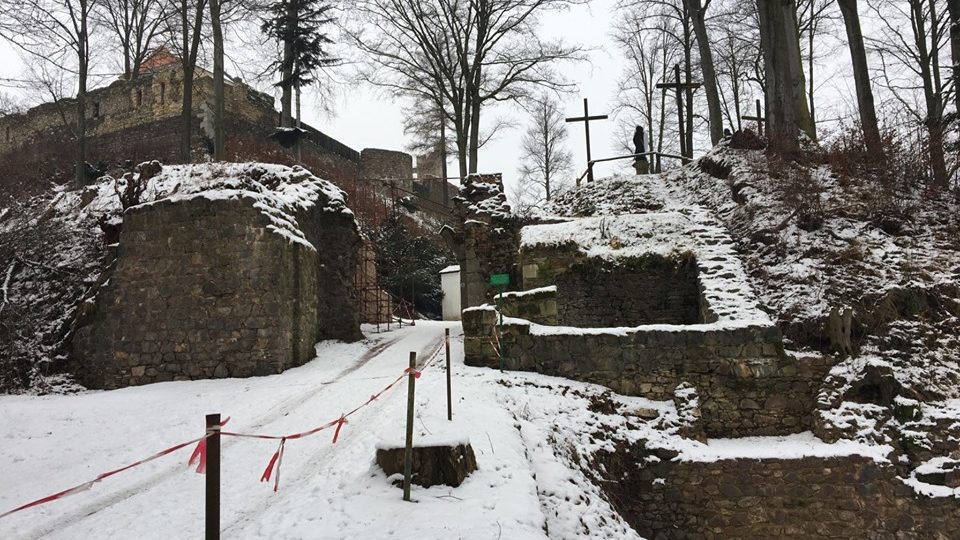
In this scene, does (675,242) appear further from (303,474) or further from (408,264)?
(408,264)

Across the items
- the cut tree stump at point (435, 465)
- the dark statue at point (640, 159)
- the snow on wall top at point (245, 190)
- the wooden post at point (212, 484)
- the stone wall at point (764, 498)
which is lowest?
the stone wall at point (764, 498)

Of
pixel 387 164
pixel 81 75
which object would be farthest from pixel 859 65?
pixel 387 164

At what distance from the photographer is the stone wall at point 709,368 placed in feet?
23.4

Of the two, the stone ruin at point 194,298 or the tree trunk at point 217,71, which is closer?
the stone ruin at point 194,298

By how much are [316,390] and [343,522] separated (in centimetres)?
491

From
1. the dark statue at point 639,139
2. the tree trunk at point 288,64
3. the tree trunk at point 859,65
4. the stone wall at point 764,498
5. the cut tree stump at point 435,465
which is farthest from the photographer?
the tree trunk at point 288,64

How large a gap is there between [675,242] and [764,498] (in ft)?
19.5

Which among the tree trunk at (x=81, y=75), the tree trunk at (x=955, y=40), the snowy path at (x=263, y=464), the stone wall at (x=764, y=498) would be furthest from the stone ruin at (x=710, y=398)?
the tree trunk at (x=81, y=75)

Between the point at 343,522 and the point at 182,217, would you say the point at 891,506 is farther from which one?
the point at 182,217

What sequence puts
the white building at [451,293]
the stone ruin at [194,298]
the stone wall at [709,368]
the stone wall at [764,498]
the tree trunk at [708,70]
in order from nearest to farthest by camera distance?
1. the stone wall at [764,498]
2. the stone wall at [709,368]
3. the stone ruin at [194,298]
4. the tree trunk at [708,70]
5. the white building at [451,293]

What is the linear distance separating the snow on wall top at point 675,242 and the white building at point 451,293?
1137 centimetres

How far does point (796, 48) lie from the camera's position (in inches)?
518

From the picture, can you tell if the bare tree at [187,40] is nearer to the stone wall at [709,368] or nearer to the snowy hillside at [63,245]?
the snowy hillside at [63,245]

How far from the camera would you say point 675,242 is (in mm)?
11062
